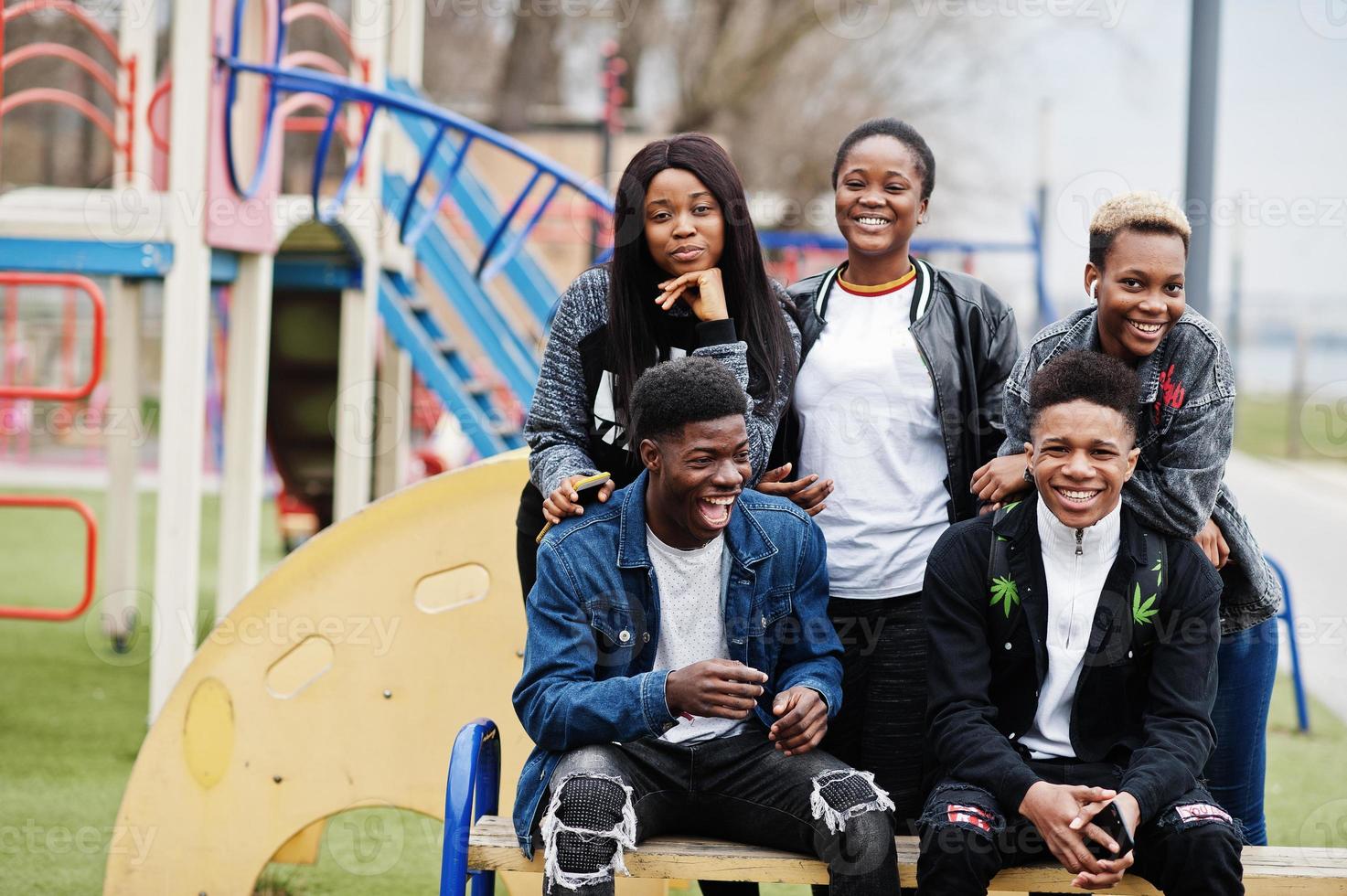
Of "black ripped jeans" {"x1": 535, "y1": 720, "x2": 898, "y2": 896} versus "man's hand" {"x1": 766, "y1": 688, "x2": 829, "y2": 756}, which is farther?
"man's hand" {"x1": 766, "y1": 688, "x2": 829, "y2": 756}

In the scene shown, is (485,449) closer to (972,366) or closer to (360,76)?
(360,76)

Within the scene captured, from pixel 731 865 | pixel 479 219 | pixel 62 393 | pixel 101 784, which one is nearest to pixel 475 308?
pixel 479 219

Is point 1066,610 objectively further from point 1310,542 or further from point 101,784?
point 1310,542

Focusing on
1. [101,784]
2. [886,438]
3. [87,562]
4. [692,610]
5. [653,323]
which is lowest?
[101,784]

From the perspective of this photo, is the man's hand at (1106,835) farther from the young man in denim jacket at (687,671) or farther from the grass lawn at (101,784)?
the grass lawn at (101,784)

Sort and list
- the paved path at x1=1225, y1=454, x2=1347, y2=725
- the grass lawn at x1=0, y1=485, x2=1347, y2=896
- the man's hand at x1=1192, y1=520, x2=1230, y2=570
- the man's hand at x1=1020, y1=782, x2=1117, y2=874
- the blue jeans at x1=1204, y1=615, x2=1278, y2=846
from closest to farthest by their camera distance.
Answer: the man's hand at x1=1020, y1=782, x2=1117, y2=874 → the man's hand at x1=1192, y1=520, x2=1230, y2=570 → the blue jeans at x1=1204, y1=615, x2=1278, y2=846 → the grass lawn at x1=0, y1=485, x2=1347, y2=896 → the paved path at x1=1225, y1=454, x2=1347, y2=725

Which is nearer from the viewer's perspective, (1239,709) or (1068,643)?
(1068,643)

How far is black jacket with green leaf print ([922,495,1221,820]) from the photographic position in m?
2.70

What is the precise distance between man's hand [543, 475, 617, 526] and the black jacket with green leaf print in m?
0.65

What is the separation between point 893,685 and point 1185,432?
77 cm

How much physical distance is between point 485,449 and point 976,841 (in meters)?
4.39

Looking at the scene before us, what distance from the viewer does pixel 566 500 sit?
2.80m

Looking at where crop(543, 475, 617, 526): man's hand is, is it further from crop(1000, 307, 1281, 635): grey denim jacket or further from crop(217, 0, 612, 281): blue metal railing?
crop(217, 0, 612, 281): blue metal railing

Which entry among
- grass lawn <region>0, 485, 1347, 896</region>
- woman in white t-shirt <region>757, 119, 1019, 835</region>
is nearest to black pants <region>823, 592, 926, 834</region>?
woman in white t-shirt <region>757, 119, 1019, 835</region>
